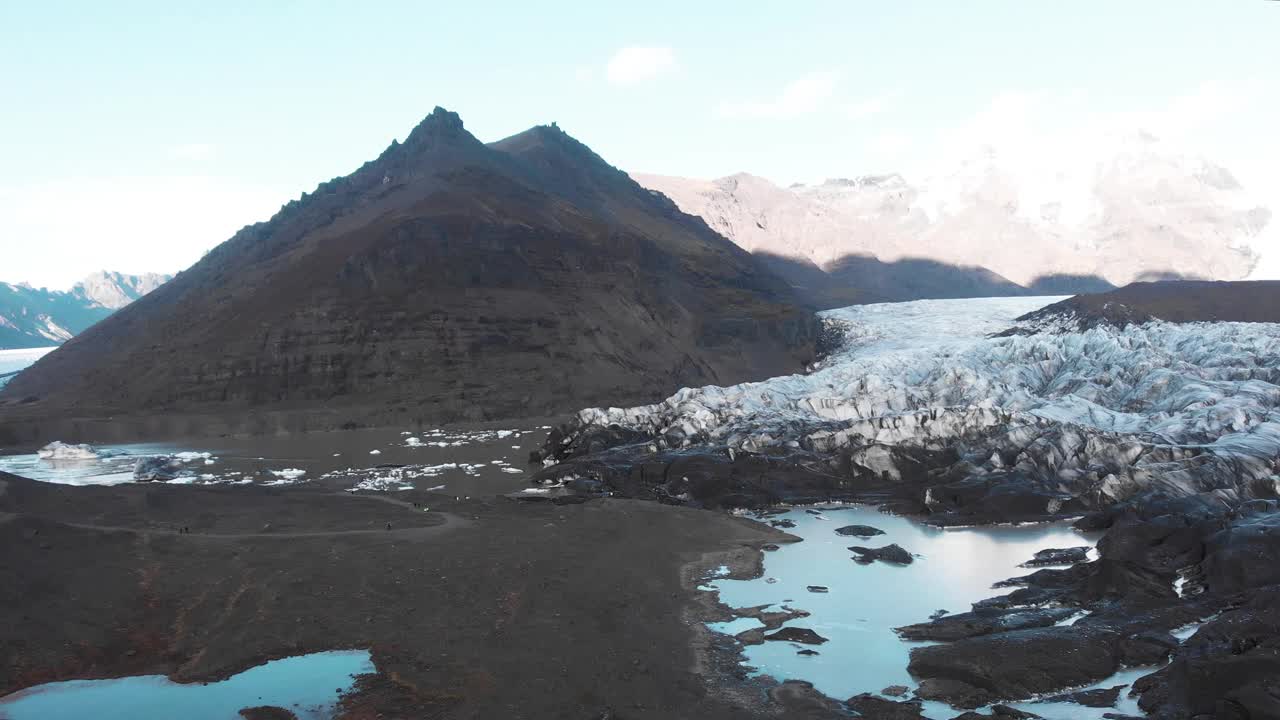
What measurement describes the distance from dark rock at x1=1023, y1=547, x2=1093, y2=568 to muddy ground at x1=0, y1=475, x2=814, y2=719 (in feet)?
15.2

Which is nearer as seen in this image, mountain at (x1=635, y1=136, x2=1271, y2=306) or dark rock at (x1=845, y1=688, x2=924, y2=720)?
dark rock at (x1=845, y1=688, x2=924, y2=720)

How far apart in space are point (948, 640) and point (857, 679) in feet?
5.84

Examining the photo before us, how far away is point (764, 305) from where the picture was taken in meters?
72.2

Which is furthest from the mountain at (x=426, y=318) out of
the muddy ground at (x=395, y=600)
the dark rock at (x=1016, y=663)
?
the dark rock at (x=1016, y=663)

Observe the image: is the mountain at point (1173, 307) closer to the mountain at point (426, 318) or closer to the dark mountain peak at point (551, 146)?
the mountain at point (426, 318)

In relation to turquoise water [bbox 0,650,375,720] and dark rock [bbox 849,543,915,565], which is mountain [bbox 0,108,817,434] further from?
turquoise water [bbox 0,650,375,720]

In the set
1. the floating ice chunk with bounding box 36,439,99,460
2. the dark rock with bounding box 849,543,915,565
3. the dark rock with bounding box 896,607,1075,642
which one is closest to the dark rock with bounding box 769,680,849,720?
the dark rock with bounding box 896,607,1075,642

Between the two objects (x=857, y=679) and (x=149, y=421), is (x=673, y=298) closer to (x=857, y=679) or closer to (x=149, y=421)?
(x=149, y=421)

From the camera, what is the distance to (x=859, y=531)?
61.8 ft

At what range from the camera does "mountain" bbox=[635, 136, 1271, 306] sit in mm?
125125

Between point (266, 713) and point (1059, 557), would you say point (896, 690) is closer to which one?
point (266, 713)

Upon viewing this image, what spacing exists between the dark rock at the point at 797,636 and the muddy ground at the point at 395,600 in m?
0.89

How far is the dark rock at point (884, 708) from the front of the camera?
9180 millimetres

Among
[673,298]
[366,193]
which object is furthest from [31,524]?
[366,193]
